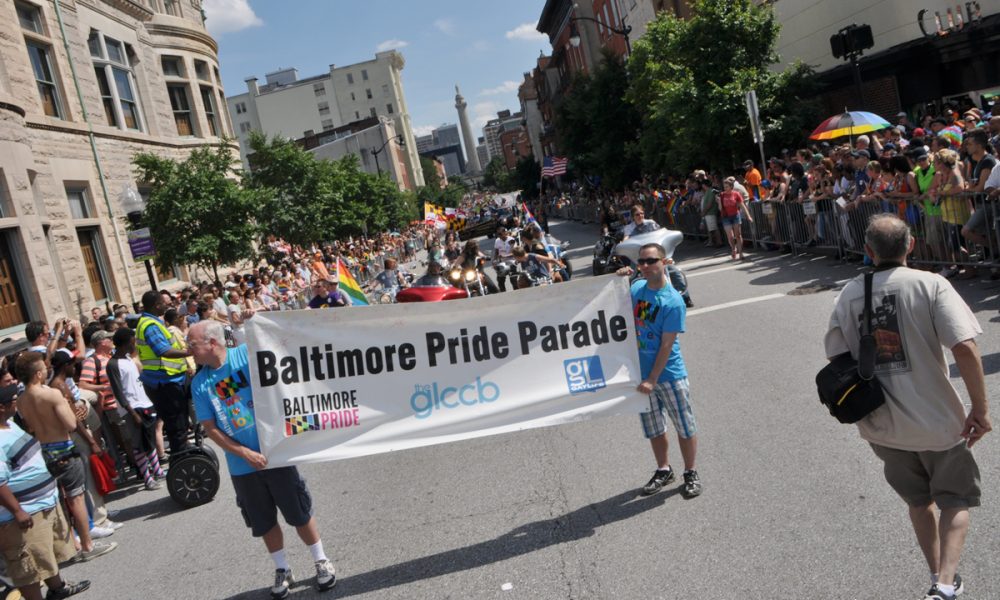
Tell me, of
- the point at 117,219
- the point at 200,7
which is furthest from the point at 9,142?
the point at 200,7

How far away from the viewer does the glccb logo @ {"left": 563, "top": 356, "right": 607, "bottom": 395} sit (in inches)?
229

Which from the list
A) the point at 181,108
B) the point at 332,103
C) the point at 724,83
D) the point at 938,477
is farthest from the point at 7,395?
the point at 332,103

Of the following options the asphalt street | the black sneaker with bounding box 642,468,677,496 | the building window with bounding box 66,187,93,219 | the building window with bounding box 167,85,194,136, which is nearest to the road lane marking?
→ the asphalt street

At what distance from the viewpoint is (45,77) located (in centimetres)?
2183

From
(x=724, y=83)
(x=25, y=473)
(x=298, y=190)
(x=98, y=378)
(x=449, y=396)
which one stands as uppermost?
(x=298, y=190)

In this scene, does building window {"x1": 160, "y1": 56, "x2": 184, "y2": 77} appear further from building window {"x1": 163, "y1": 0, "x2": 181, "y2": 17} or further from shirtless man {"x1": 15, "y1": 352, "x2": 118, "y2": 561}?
shirtless man {"x1": 15, "y1": 352, "x2": 118, "y2": 561}

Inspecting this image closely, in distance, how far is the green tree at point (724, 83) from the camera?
21984 millimetres

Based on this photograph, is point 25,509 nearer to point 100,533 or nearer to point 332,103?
point 100,533

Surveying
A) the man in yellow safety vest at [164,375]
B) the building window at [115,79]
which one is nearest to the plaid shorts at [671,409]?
the man in yellow safety vest at [164,375]

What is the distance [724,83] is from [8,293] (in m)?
18.0

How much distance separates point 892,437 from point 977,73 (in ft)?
64.3

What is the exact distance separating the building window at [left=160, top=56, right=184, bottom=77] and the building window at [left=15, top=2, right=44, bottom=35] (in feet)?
30.0

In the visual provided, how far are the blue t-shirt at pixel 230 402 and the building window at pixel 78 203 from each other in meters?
18.9

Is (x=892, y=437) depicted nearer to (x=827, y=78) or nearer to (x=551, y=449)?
(x=551, y=449)
